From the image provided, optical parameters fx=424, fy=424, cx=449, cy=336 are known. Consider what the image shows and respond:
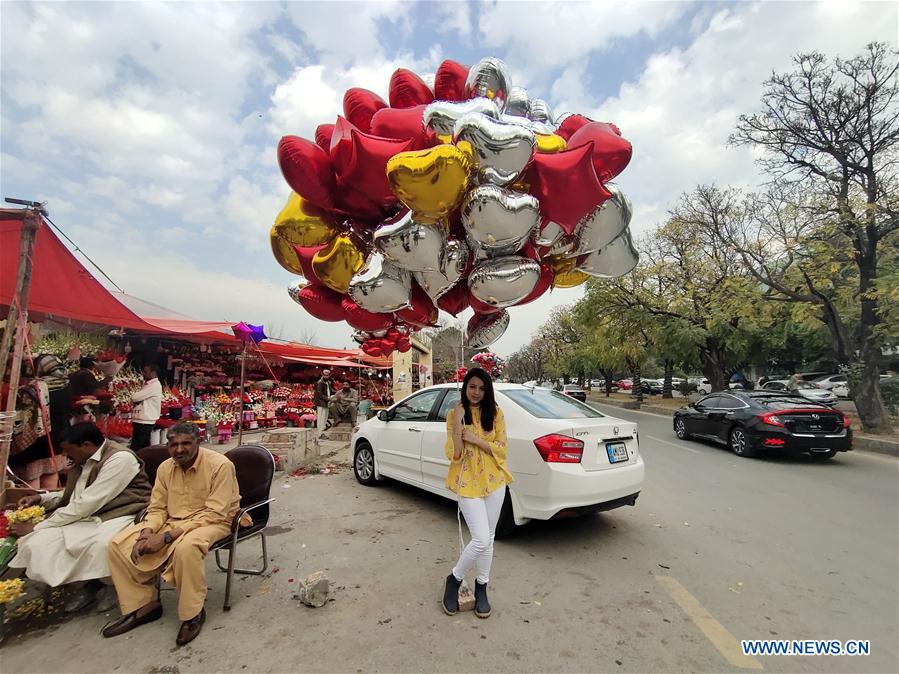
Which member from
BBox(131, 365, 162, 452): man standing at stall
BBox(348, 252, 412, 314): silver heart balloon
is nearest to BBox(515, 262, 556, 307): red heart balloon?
BBox(348, 252, 412, 314): silver heart balloon

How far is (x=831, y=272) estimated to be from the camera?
1092 cm

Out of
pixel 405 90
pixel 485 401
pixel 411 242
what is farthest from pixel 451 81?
pixel 485 401

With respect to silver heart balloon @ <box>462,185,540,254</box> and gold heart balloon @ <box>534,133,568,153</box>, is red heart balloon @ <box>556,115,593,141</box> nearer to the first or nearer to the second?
gold heart balloon @ <box>534,133,568,153</box>

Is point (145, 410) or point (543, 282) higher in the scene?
point (543, 282)

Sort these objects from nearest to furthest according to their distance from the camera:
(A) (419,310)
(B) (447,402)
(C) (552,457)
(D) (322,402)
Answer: (A) (419,310) → (C) (552,457) → (B) (447,402) → (D) (322,402)

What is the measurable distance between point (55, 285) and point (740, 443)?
11.6 metres

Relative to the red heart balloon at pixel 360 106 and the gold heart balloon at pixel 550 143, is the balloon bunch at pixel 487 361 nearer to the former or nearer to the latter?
the gold heart balloon at pixel 550 143

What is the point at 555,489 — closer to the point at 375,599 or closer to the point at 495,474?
the point at 495,474

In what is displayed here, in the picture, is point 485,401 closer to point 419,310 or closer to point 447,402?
point 419,310

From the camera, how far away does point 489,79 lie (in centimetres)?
247

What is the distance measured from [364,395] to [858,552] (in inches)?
638

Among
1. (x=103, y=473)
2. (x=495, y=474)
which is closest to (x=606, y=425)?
(x=495, y=474)

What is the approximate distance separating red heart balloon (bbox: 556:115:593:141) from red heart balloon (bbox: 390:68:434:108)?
89 centimetres

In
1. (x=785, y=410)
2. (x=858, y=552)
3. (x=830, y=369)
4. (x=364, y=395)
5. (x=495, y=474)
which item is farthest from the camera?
(x=830, y=369)
